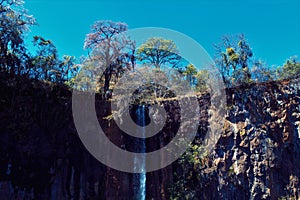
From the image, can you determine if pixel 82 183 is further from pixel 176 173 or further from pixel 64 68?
pixel 64 68

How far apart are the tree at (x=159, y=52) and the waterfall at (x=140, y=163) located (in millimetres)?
9288

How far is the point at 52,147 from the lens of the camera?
12000mm

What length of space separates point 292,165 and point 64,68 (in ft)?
44.9

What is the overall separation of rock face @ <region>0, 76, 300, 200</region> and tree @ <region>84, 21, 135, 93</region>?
111 inches

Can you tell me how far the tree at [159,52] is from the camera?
22.0 metres

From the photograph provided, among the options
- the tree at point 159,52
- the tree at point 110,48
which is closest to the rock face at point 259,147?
the tree at point 110,48

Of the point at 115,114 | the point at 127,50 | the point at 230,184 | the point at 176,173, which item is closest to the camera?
the point at 230,184

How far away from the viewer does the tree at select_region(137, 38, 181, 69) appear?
72.0 feet

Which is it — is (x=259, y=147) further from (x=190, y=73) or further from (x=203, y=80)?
(x=190, y=73)

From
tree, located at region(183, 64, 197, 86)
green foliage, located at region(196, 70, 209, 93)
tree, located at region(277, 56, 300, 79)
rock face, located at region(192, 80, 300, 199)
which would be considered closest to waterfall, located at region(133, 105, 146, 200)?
rock face, located at region(192, 80, 300, 199)

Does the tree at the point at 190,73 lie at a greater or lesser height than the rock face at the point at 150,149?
greater

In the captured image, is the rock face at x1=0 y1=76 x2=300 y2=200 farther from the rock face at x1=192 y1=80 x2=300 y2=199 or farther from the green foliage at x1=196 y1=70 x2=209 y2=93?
the green foliage at x1=196 y1=70 x2=209 y2=93

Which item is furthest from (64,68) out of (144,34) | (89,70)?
(144,34)

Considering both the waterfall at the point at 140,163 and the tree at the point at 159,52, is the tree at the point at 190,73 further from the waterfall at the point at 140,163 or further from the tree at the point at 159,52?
the waterfall at the point at 140,163
